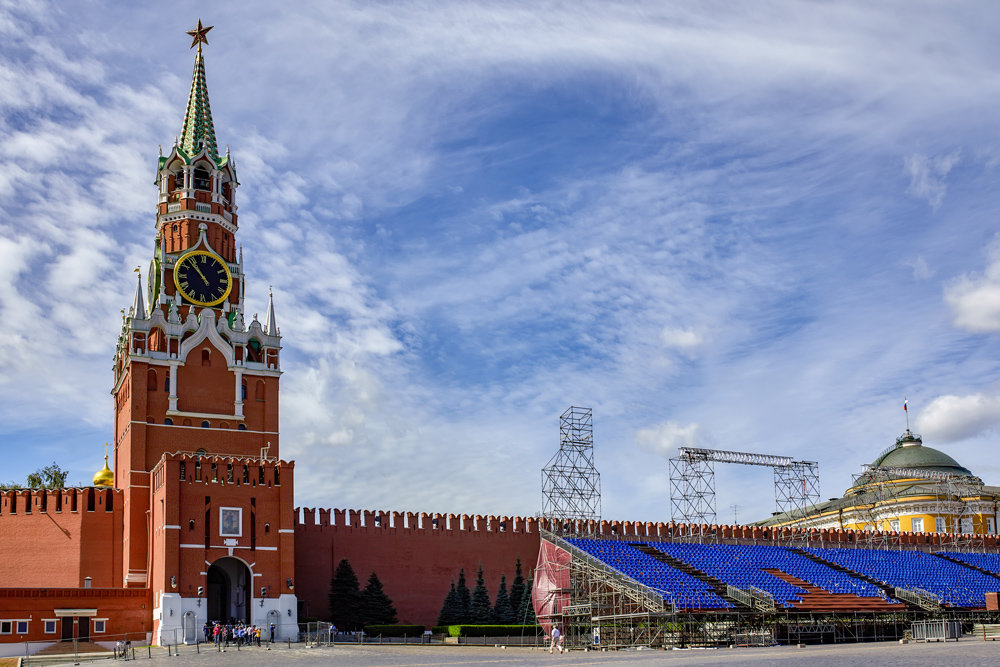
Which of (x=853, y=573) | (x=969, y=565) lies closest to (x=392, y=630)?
(x=853, y=573)

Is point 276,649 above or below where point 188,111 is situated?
below

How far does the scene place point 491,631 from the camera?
45875 millimetres

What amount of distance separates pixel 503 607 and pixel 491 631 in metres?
6.62

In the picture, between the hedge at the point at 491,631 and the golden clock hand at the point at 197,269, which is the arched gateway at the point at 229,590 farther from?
the golden clock hand at the point at 197,269

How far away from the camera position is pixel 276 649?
38.4 metres

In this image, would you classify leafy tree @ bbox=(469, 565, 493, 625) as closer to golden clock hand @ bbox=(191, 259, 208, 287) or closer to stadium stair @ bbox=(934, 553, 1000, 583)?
golden clock hand @ bbox=(191, 259, 208, 287)

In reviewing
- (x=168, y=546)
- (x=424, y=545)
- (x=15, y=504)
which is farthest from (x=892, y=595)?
(x=15, y=504)

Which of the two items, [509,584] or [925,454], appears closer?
[509,584]

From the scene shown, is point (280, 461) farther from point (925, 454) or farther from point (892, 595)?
point (925, 454)

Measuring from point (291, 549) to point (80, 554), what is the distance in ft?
31.8

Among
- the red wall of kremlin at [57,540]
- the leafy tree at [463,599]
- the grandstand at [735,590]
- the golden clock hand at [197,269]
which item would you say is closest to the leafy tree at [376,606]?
the leafy tree at [463,599]

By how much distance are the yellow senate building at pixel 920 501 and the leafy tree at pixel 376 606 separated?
30.3 m

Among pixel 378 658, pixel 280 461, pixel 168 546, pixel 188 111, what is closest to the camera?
pixel 378 658

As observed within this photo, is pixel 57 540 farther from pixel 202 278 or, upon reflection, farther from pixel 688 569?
pixel 688 569
